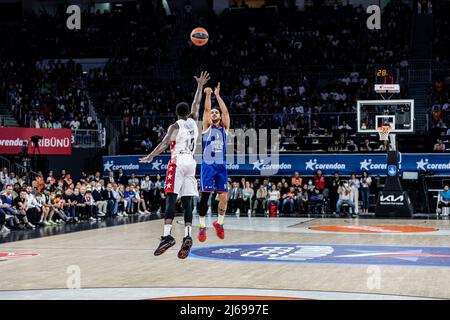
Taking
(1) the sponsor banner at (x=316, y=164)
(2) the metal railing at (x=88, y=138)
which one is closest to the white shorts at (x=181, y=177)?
(1) the sponsor banner at (x=316, y=164)

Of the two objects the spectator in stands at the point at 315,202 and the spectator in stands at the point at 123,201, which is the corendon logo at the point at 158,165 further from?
the spectator in stands at the point at 315,202

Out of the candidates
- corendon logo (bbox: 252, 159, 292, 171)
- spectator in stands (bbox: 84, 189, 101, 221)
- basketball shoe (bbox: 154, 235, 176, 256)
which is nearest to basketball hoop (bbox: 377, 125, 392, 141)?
corendon logo (bbox: 252, 159, 292, 171)

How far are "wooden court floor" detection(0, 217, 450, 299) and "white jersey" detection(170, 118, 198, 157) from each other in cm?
185

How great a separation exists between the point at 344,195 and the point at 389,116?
12.7 feet

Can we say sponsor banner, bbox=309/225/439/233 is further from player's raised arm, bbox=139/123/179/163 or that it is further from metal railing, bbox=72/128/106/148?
metal railing, bbox=72/128/106/148

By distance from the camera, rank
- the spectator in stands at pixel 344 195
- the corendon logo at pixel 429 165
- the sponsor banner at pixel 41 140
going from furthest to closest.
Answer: the spectator in stands at pixel 344 195, the corendon logo at pixel 429 165, the sponsor banner at pixel 41 140

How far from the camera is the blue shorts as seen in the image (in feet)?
32.1

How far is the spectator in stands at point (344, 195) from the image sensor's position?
25.5 m

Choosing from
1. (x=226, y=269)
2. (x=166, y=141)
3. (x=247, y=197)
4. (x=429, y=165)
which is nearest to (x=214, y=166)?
(x=166, y=141)

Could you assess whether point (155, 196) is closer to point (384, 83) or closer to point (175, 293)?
point (384, 83)

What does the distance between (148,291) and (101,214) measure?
1572 cm

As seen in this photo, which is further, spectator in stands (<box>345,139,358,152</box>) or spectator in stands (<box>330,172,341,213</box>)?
spectator in stands (<box>345,139,358,152</box>)

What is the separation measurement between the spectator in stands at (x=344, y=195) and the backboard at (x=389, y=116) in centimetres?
260
